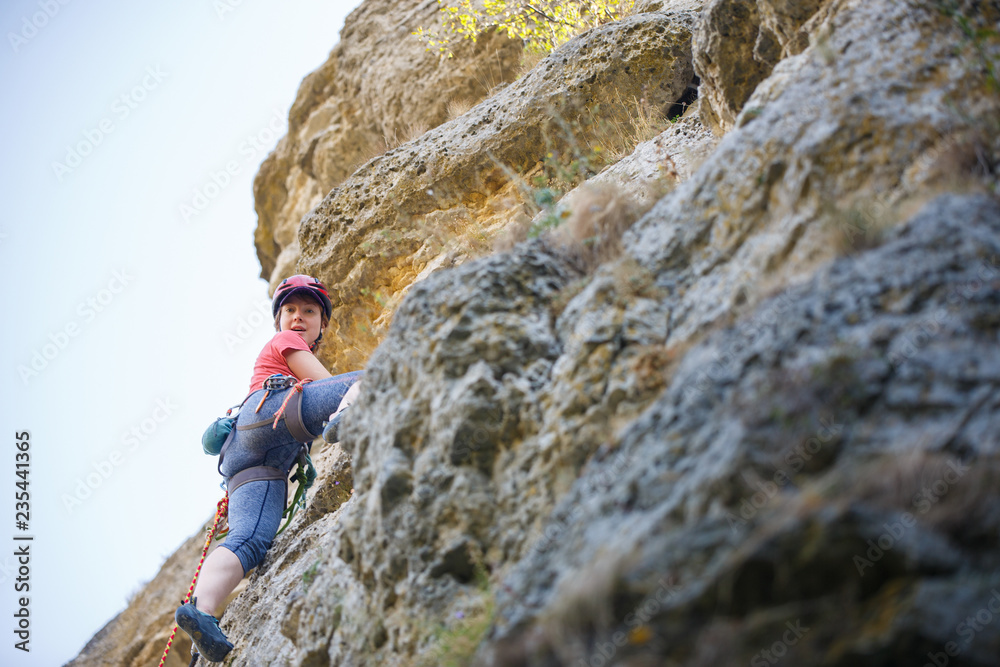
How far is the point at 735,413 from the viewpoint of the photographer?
217cm

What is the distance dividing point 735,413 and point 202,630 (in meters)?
3.44

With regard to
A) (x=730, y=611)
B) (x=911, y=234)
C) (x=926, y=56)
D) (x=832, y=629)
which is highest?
(x=926, y=56)

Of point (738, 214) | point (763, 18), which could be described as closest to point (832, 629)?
point (738, 214)

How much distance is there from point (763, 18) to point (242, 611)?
5562 mm

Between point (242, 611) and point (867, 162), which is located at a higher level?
point (867, 162)

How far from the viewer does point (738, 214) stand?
3.09 meters

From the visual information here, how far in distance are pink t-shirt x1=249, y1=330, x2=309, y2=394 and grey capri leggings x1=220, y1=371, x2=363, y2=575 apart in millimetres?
202

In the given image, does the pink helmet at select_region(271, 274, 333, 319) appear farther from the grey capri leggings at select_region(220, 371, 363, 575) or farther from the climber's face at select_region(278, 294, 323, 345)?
the grey capri leggings at select_region(220, 371, 363, 575)

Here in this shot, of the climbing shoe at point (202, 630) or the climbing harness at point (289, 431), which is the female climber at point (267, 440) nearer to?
the climbing harness at point (289, 431)

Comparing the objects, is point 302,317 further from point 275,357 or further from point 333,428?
point 333,428

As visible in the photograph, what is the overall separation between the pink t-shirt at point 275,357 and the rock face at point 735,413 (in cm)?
143

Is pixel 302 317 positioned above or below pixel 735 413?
above

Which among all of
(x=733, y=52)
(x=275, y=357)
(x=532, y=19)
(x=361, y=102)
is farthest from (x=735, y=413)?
(x=361, y=102)

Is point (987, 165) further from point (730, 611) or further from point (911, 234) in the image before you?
point (730, 611)
